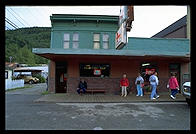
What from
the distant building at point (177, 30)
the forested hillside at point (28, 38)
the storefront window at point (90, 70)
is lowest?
the storefront window at point (90, 70)

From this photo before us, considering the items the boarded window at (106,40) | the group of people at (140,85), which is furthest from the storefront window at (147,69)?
the boarded window at (106,40)

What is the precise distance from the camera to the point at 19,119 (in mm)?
5406

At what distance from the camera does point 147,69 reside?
42.1ft

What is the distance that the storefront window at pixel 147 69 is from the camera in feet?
41.9

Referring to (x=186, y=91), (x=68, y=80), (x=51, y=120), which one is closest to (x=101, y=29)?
(x=68, y=80)

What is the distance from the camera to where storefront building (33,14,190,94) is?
39.7 feet

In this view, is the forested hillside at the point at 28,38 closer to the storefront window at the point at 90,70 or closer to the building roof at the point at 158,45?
the storefront window at the point at 90,70

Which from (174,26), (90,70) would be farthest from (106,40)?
(174,26)

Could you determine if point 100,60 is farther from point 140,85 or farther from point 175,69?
point 175,69

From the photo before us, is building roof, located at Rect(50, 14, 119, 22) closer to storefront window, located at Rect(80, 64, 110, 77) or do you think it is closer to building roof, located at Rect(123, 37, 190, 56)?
building roof, located at Rect(123, 37, 190, 56)

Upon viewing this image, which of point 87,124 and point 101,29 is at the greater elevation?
point 101,29
